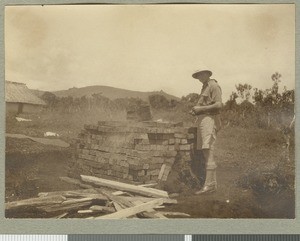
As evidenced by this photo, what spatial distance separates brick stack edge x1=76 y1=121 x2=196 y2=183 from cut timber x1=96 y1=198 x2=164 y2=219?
0.78ft

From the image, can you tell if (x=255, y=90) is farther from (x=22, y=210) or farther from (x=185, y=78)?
(x=22, y=210)

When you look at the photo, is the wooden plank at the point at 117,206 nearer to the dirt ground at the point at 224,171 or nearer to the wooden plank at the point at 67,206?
the wooden plank at the point at 67,206

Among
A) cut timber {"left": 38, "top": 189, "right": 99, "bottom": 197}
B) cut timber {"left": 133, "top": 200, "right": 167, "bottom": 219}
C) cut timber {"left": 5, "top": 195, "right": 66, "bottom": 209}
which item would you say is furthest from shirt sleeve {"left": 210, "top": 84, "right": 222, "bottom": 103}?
cut timber {"left": 5, "top": 195, "right": 66, "bottom": 209}

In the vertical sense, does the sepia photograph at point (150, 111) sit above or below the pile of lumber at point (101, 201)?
above

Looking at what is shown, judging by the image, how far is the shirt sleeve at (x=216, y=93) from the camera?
7586mm

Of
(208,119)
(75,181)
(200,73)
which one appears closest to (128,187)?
(75,181)

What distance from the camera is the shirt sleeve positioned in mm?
7586

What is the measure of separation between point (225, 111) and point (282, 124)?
2.07 feet

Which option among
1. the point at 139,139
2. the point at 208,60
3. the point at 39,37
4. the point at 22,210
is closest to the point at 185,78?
the point at 208,60

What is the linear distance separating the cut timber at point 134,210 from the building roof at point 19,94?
1.43 m

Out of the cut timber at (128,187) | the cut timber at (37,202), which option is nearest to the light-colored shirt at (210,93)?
the cut timber at (128,187)

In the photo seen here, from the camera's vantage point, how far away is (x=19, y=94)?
298 inches

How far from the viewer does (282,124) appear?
7617mm

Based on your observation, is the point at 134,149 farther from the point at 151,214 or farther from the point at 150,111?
the point at 151,214
